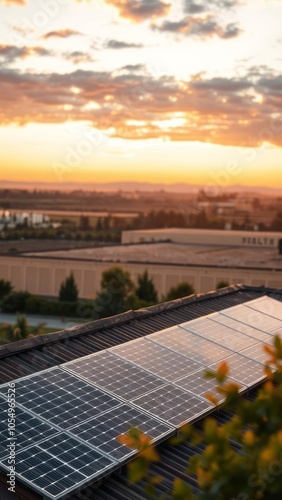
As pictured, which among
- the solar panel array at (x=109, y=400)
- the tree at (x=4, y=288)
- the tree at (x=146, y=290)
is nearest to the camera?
the solar panel array at (x=109, y=400)

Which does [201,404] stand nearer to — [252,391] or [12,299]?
[252,391]

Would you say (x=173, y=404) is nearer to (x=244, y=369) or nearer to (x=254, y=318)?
(x=244, y=369)

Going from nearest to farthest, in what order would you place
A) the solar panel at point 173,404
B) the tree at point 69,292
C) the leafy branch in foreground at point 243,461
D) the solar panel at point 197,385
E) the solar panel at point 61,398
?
the leafy branch in foreground at point 243,461 < the solar panel at point 61,398 < the solar panel at point 173,404 < the solar panel at point 197,385 < the tree at point 69,292

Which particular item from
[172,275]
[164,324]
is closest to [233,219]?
[172,275]

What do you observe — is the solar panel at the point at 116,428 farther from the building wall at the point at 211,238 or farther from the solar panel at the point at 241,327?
the building wall at the point at 211,238

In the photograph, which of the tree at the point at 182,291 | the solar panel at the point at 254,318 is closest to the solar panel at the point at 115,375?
the solar panel at the point at 254,318

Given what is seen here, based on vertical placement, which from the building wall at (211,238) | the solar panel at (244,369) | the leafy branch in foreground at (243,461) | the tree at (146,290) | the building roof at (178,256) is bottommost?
the tree at (146,290)
